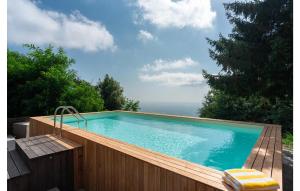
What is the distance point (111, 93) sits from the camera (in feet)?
45.2

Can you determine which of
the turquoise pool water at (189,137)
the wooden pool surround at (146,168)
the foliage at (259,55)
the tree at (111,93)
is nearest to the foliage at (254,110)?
the foliage at (259,55)

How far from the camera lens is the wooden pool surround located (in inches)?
76.4

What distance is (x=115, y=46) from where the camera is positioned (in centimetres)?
1349

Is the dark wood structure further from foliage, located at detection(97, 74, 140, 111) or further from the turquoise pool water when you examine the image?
foliage, located at detection(97, 74, 140, 111)

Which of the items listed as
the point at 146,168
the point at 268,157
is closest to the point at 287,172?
the point at 268,157

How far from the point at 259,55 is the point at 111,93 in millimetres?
9735

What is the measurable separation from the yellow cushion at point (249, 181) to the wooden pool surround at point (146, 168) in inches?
3.3

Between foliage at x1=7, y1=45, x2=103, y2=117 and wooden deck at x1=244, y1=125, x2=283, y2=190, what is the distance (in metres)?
7.45

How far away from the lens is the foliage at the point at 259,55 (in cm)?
611

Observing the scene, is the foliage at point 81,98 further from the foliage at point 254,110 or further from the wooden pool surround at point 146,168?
the foliage at point 254,110

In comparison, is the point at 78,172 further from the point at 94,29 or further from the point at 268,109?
the point at 268,109

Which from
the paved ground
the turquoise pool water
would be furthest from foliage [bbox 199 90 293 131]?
the paved ground
